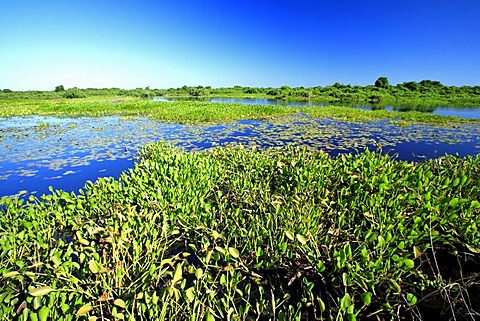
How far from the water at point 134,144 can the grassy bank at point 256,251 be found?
2836mm

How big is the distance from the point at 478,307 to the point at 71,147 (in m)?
10.9

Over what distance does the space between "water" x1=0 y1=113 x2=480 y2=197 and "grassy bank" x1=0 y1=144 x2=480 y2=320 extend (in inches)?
112

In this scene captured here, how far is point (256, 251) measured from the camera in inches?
91.8

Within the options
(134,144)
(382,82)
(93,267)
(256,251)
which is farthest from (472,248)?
(382,82)

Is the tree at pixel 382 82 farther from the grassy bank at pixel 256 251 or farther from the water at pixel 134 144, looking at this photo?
the grassy bank at pixel 256 251

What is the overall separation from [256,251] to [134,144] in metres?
8.37

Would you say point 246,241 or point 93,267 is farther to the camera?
point 246,241

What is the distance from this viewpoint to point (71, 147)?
9008 millimetres

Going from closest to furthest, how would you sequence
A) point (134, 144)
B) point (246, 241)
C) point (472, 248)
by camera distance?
point (472, 248) → point (246, 241) → point (134, 144)

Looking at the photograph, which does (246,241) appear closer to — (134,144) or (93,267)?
(93,267)

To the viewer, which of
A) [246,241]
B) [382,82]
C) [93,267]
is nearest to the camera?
[93,267]

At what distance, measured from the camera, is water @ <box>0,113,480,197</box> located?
6238mm

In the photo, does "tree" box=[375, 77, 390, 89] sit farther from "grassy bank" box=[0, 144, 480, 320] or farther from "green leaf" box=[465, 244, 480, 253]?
"green leaf" box=[465, 244, 480, 253]

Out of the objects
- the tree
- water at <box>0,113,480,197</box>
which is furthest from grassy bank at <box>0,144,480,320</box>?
the tree
